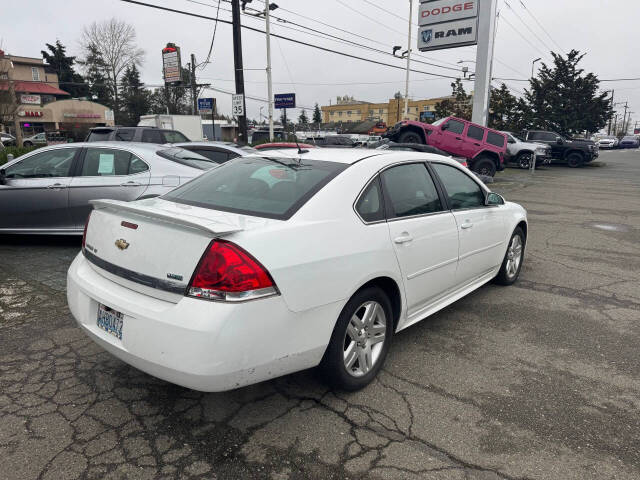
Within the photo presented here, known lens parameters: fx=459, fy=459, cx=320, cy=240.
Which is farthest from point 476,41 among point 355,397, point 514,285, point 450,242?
point 355,397

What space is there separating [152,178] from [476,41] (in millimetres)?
20031

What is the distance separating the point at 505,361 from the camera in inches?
134

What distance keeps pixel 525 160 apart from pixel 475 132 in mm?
8628

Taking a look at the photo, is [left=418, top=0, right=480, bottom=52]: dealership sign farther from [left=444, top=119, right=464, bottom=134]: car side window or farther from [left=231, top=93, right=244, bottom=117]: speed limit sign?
[left=231, top=93, right=244, bottom=117]: speed limit sign

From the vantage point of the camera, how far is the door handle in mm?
3034

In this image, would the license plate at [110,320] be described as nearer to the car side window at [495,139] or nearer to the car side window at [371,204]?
the car side window at [371,204]

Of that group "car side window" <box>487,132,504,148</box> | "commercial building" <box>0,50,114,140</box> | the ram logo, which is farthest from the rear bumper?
"commercial building" <box>0,50,114,140</box>

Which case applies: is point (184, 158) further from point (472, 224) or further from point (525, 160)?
point (525, 160)

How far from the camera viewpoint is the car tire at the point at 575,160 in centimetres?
2572

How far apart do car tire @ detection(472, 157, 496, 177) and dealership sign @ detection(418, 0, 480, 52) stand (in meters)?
8.16

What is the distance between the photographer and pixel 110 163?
619 cm

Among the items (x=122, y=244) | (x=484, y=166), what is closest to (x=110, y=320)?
(x=122, y=244)

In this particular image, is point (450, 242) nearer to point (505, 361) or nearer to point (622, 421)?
point (505, 361)

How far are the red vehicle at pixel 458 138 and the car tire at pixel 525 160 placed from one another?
7.38 metres
